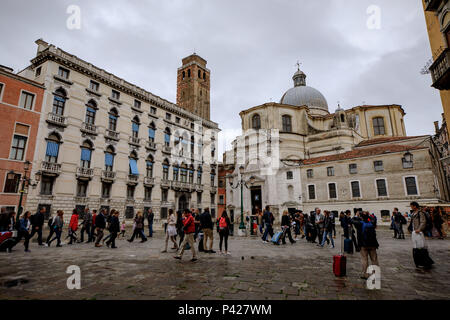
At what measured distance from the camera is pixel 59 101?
22.2 metres

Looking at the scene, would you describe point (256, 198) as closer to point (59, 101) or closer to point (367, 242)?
point (59, 101)

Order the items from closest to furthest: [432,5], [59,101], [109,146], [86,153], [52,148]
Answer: [432,5], [52,148], [59,101], [86,153], [109,146]

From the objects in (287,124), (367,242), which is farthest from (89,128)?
(287,124)

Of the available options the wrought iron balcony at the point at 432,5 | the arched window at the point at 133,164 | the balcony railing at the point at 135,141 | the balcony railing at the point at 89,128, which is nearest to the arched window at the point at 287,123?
the balcony railing at the point at 135,141

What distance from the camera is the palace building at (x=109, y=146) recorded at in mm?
21234

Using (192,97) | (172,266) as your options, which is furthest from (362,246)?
(192,97)

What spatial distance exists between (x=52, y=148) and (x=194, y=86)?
122 feet

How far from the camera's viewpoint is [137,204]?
27.0 meters

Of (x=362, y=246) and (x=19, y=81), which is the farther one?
(x=19, y=81)

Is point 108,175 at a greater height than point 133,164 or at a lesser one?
lesser

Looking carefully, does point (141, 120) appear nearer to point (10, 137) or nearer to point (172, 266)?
point (10, 137)

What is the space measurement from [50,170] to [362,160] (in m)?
31.8

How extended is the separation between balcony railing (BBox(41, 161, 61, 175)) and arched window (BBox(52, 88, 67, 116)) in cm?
469

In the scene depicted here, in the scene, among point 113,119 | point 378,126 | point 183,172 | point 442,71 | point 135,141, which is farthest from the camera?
point 378,126
